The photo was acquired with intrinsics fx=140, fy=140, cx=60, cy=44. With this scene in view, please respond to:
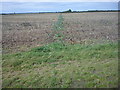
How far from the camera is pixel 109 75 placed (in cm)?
398

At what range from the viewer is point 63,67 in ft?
15.2

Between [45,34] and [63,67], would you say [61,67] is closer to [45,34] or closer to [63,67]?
[63,67]

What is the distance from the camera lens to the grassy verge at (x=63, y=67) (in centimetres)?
376

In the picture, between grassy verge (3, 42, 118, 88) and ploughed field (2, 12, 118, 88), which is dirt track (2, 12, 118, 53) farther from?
grassy verge (3, 42, 118, 88)

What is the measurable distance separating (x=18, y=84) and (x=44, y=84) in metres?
0.72

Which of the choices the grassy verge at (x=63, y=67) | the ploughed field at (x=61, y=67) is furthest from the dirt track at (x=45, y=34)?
the grassy verge at (x=63, y=67)

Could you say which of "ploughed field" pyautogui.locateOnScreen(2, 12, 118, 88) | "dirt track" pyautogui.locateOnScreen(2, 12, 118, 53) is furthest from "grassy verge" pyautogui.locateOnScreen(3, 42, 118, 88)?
"dirt track" pyautogui.locateOnScreen(2, 12, 118, 53)

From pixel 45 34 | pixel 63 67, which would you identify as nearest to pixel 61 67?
pixel 63 67

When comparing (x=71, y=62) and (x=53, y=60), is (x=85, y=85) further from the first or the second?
(x=53, y=60)

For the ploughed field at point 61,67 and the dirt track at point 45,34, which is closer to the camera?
the ploughed field at point 61,67

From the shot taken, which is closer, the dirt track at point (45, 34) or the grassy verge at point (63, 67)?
the grassy verge at point (63, 67)

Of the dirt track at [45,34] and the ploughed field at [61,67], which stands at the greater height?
the dirt track at [45,34]

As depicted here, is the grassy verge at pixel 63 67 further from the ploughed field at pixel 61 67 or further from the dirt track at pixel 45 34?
the dirt track at pixel 45 34

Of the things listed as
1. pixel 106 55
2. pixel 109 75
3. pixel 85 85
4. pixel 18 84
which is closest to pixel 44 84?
pixel 18 84
